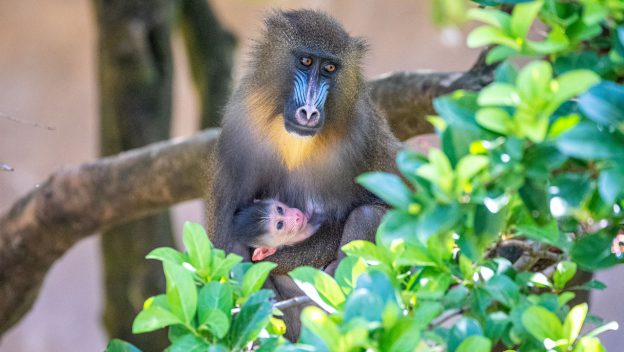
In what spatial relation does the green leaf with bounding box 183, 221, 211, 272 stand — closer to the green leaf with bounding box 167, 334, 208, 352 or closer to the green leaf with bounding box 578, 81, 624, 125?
the green leaf with bounding box 167, 334, 208, 352

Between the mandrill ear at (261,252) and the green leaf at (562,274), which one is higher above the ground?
the green leaf at (562,274)

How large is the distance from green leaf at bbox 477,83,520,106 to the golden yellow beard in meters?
2.31

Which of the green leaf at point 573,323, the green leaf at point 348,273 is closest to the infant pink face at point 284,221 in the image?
the green leaf at point 348,273

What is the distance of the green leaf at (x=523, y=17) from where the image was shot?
1574 mm

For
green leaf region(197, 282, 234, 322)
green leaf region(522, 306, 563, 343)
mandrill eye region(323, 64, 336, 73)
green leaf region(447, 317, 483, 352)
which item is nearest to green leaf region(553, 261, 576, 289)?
green leaf region(522, 306, 563, 343)

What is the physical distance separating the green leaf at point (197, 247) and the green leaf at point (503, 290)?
2.04 feet

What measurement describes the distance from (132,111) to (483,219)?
484 centimetres

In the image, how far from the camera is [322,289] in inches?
74.8

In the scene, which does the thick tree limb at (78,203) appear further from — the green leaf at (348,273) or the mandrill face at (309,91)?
the green leaf at (348,273)

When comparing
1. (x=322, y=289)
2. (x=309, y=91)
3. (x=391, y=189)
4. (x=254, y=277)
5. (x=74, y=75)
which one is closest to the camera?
(x=391, y=189)

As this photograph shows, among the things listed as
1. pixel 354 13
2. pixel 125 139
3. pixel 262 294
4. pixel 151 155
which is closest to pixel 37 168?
pixel 354 13

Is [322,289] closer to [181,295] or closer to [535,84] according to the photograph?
Answer: [181,295]

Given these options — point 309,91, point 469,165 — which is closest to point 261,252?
point 309,91

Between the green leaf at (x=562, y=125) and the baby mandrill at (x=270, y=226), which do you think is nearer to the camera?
the green leaf at (x=562, y=125)
